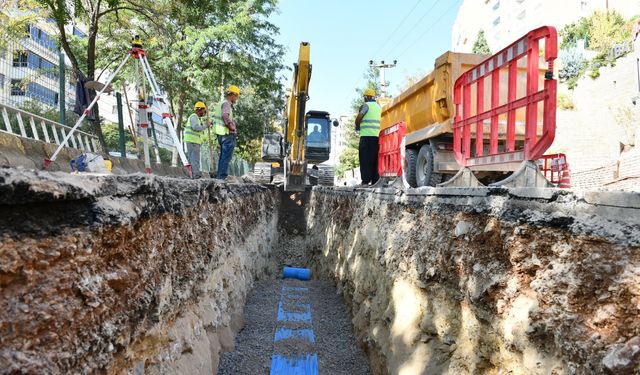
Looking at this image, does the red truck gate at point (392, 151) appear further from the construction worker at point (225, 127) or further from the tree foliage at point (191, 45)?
the tree foliage at point (191, 45)

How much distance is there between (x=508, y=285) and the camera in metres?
2.38

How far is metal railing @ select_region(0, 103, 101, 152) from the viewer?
691 centimetres

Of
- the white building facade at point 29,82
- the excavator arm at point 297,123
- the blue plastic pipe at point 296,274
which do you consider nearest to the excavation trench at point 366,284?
the blue plastic pipe at point 296,274

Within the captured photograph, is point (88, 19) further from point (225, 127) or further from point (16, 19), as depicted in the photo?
point (225, 127)

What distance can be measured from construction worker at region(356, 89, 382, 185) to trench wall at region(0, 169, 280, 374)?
4.74 metres

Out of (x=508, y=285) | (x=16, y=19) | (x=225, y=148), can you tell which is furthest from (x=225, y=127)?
(x=16, y=19)

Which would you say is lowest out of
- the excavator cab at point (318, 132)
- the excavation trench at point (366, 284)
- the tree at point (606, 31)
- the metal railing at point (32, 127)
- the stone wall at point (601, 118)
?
the excavation trench at point (366, 284)

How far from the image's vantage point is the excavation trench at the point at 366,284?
A: 153 centimetres

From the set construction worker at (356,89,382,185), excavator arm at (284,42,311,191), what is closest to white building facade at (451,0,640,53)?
excavator arm at (284,42,311,191)

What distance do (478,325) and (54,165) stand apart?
22.5ft

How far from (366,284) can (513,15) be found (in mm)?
37090

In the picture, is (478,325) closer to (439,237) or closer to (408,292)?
(439,237)

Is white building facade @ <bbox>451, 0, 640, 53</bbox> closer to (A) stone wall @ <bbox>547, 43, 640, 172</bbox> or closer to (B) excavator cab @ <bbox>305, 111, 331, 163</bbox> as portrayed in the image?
(A) stone wall @ <bbox>547, 43, 640, 172</bbox>

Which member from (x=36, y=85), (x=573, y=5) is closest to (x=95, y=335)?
(x=36, y=85)
